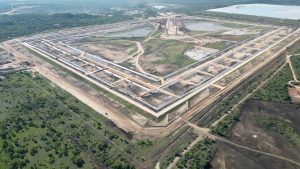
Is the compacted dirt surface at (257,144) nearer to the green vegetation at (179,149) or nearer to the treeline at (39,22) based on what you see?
the green vegetation at (179,149)

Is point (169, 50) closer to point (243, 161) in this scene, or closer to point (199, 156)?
point (199, 156)

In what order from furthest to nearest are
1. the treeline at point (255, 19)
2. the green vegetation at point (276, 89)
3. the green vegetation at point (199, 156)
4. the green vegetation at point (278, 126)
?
the treeline at point (255, 19)
the green vegetation at point (276, 89)
the green vegetation at point (278, 126)
the green vegetation at point (199, 156)

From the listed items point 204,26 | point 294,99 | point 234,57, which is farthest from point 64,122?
point 204,26

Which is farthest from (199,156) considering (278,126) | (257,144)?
(278,126)

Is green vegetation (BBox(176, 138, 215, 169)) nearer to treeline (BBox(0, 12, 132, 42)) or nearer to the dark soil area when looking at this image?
the dark soil area

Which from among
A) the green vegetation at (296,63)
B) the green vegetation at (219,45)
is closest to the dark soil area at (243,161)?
the green vegetation at (296,63)

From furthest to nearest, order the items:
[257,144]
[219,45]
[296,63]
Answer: [219,45] < [296,63] < [257,144]
